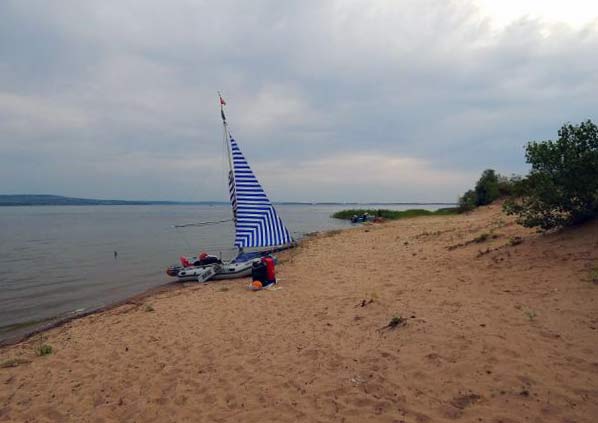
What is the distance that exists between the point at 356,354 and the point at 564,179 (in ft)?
30.7

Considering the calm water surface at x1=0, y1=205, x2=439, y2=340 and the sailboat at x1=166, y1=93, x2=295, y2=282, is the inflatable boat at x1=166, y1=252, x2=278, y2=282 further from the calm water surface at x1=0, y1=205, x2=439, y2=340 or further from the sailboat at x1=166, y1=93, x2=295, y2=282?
the calm water surface at x1=0, y1=205, x2=439, y2=340

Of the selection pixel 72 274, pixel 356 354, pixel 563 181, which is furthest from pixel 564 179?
pixel 72 274

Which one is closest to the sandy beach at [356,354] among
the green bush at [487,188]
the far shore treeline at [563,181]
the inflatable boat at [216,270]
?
the far shore treeline at [563,181]

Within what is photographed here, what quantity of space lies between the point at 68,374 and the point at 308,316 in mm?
5167

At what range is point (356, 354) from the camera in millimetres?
6422

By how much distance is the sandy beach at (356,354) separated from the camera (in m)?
4.79

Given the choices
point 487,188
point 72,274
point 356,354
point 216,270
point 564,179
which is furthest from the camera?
point 487,188

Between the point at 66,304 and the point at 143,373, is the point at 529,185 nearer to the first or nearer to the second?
the point at 143,373

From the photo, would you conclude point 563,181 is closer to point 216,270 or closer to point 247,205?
point 247,205

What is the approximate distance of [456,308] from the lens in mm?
7758

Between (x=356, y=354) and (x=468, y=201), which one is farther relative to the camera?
(x=468, y=201)

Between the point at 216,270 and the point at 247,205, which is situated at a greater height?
the point at 247,205

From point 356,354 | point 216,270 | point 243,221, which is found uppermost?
point 243,221

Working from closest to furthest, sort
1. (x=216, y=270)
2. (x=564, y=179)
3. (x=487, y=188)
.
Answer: (x=564, y=179), (x=216, y=270), (x=487, y=188)
